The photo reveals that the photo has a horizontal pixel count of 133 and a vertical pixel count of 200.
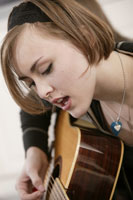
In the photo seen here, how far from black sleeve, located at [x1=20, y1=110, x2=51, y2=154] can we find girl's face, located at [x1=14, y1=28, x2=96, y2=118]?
0.34 m

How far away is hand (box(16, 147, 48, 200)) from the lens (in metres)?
0.81

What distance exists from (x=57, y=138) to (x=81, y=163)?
252mm

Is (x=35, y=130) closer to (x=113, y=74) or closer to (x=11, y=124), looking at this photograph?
(x=11, y=124)

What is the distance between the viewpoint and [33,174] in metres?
0.84

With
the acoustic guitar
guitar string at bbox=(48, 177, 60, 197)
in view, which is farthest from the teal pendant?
guitar string at bbox=(48, 177, 60, 197)

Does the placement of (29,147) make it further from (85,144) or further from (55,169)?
(85,144)

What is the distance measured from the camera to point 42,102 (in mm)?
818

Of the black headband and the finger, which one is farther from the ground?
the black headband

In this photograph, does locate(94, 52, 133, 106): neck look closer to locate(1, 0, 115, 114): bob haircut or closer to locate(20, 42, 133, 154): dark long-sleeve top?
locate(1, 0, 115, 114): bob haircut

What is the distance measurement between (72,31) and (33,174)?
526 millimetres

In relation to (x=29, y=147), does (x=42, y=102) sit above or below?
above

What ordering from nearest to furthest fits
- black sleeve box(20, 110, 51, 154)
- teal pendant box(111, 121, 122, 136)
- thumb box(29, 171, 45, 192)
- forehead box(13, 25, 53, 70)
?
1. forehead box(13, 25, 53, 70)
2. teal pendant box(111, 121, 122, 136)
3. thumb box(29, 171, 45, 192)
4. black sleeve box(20, 110, 51, 154)

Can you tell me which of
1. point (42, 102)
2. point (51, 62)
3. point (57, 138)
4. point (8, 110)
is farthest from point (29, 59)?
point (8, 110)

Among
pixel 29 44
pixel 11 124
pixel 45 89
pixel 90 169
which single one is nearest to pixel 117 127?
pixel 90 169
